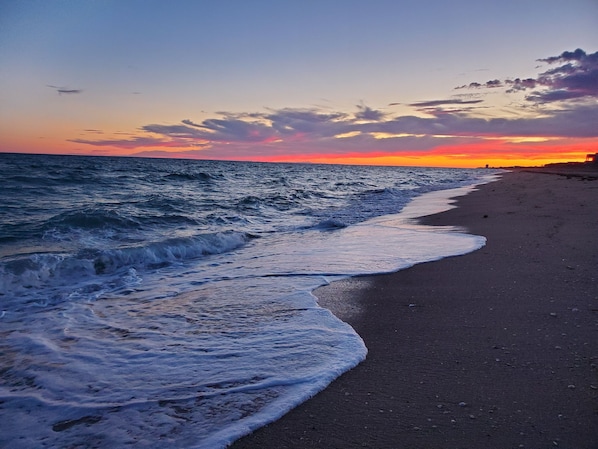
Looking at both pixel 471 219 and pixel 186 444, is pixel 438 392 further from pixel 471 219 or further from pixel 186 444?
pixel 471 219

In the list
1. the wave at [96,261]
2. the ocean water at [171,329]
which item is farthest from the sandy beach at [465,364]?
the wave at [96,261]

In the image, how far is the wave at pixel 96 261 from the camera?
6.07 meters

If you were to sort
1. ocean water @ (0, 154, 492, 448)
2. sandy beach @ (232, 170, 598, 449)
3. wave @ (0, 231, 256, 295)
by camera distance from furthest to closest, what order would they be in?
wave @ (0, 231, 256, 295)
ocean water @ (0, 154, 492, 448)
sandy beach @ (232, 170, 598, 449)

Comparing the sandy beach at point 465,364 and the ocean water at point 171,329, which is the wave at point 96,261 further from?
the sandy beach at point 465,364

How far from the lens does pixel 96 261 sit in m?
7.12

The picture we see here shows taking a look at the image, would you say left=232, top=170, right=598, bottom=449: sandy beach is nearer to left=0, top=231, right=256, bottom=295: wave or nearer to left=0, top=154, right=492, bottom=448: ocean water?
left=0, top=154, right=492, bottom=448: ocean water

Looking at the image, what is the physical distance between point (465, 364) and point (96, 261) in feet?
20.7

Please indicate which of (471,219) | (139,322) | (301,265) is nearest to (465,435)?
(139,322)

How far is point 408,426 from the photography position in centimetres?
229

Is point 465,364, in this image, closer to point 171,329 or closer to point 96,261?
point 171,329

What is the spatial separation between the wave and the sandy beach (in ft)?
12.7

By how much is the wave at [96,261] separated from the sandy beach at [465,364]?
12.7ft

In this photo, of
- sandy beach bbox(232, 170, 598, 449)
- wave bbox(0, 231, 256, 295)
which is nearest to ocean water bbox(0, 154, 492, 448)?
wave bbox(0, 231, 256, 295)

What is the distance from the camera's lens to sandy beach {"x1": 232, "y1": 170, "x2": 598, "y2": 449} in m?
2.22
